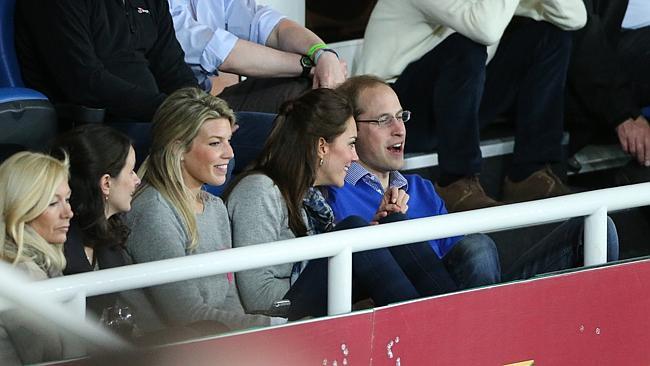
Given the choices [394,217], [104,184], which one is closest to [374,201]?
[394,217]

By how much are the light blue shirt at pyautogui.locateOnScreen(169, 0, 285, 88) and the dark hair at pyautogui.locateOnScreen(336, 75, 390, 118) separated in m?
0.41

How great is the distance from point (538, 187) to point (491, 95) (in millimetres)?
304

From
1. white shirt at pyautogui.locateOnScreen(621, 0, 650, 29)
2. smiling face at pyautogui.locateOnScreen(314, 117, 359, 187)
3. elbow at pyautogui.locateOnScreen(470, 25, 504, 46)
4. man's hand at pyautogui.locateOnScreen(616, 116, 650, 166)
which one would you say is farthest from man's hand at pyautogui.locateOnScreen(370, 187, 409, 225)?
white shirt at pyautogui.locateOnScreen(621, 0, 650, 29)

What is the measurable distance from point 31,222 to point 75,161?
0.29m

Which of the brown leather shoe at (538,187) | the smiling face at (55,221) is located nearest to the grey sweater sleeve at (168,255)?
the smiling face at (55,221)

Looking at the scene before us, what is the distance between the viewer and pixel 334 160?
3428 millimetres

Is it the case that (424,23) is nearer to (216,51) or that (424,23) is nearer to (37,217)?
(216,51)

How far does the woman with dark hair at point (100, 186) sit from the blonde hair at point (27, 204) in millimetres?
176

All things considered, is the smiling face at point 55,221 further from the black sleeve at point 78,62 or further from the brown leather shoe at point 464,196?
the brown leather shoe at point 464,196

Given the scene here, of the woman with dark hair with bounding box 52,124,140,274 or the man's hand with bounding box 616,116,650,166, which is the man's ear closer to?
the woman with dark hair with bounding box 52,124,140,274

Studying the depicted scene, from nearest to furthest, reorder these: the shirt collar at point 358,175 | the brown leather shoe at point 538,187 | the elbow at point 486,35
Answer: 1. the shirt collar at point 358,175
2. the elbow at point 486,35
3. the brown leather shoe at point 538,187

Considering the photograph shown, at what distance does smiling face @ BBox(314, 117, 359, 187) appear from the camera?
11.2 ft

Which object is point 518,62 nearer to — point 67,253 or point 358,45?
point 358,45

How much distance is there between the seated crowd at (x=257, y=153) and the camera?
2.95 m
